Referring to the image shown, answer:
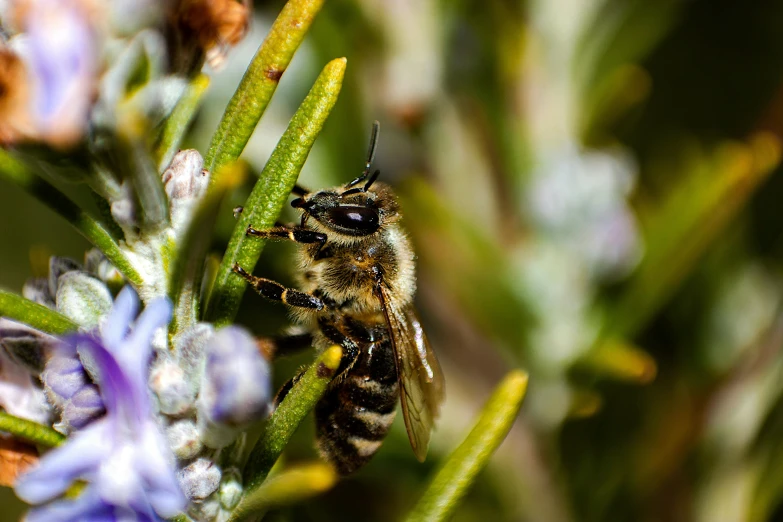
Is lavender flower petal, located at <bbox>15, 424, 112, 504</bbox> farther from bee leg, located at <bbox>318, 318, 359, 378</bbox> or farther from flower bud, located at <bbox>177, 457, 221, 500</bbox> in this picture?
bee leg, located at <bbox>318, 318, 359, 378</bbox>

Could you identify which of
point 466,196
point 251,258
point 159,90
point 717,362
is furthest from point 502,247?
point 159,90

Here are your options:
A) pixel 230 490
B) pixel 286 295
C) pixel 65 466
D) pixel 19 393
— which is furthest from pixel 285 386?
pixel 65 466

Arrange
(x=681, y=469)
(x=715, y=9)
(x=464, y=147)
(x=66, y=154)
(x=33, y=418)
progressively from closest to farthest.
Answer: (x=66, y=154)
(x=33, y=418)
(x=681, y=469)
(x=464, y=147)
(x=715, y=9)

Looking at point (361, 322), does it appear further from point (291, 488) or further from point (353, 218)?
point (291, 488)

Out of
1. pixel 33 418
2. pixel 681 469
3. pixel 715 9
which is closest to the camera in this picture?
pixel 33 418

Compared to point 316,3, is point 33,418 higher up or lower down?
lower down

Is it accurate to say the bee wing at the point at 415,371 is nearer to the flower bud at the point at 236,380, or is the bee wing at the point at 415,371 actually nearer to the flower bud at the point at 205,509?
the flower bud at the point at 205,509

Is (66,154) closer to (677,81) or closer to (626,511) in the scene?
(626,511)
